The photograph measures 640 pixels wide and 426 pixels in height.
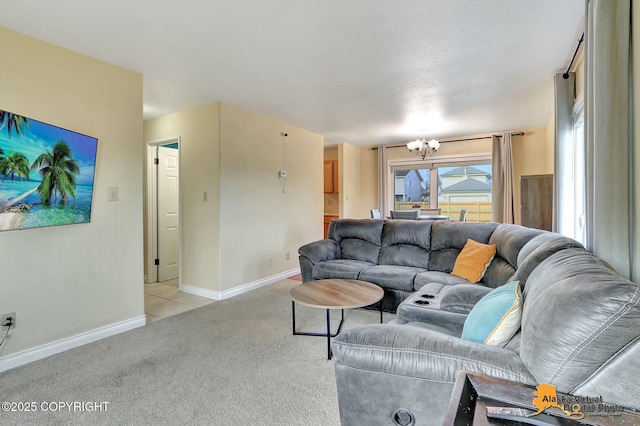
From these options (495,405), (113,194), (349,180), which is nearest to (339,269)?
(113,194)

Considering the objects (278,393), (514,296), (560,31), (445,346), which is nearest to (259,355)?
(278,393)

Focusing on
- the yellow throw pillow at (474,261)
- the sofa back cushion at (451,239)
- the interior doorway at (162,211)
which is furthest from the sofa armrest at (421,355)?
the interior doorway at (162,211)

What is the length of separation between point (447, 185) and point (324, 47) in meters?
5.16

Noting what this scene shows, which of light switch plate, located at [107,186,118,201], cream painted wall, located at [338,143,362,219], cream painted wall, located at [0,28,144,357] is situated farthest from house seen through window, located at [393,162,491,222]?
light switch plate, located at [107,186,118,201]

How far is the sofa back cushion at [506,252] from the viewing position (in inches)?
97.4

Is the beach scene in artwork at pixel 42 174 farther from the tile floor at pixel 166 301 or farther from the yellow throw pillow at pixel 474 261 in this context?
the yellow throw pillow at pixel 474 261

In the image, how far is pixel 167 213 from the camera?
481 centimetres

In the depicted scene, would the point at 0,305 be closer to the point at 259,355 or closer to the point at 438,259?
the point at 259,355

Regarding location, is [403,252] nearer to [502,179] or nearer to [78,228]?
[78,228]

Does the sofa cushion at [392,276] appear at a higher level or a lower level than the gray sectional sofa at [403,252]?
lower

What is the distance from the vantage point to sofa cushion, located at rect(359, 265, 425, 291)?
3.21m

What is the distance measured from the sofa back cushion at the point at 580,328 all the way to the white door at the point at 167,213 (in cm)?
479

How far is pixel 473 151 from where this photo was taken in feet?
20.9

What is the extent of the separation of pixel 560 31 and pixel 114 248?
4151 millimetres
